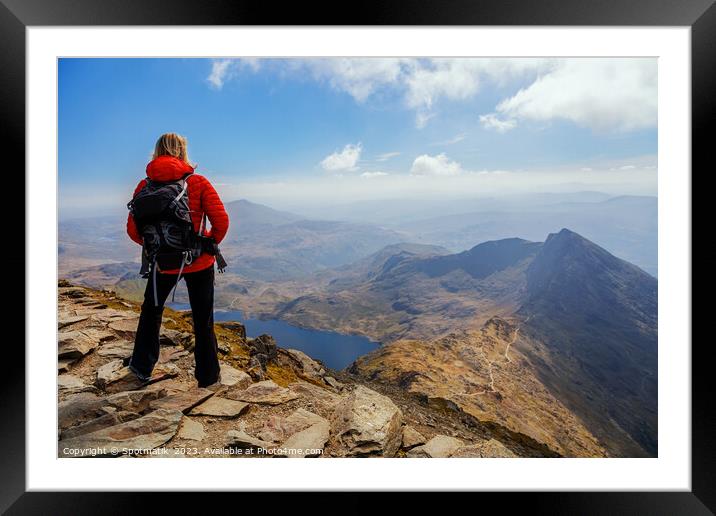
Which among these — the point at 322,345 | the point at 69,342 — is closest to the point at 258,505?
the point at 69,342

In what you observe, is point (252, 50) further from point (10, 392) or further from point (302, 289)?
point (302, 289)

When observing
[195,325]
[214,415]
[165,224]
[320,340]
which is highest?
[165,224]

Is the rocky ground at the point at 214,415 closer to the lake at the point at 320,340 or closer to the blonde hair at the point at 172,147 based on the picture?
the blonde hair at the point at 172,147

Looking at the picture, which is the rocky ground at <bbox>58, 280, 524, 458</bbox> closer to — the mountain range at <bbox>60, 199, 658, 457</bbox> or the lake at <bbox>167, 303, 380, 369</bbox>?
the mountain range at <bbox>60, 199, 658, 457</bbox>

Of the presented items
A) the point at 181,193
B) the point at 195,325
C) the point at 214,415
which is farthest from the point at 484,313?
the point at 181,193

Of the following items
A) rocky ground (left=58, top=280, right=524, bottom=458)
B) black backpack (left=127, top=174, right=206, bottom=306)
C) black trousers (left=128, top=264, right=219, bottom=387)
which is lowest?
rocky ground (left=58, top=280, right=524, bottom=458)

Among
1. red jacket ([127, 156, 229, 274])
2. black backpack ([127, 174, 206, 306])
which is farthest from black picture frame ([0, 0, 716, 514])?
black backpack ([127, 174, 206, 306])

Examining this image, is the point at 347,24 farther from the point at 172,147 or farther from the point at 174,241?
the point at 174,241
